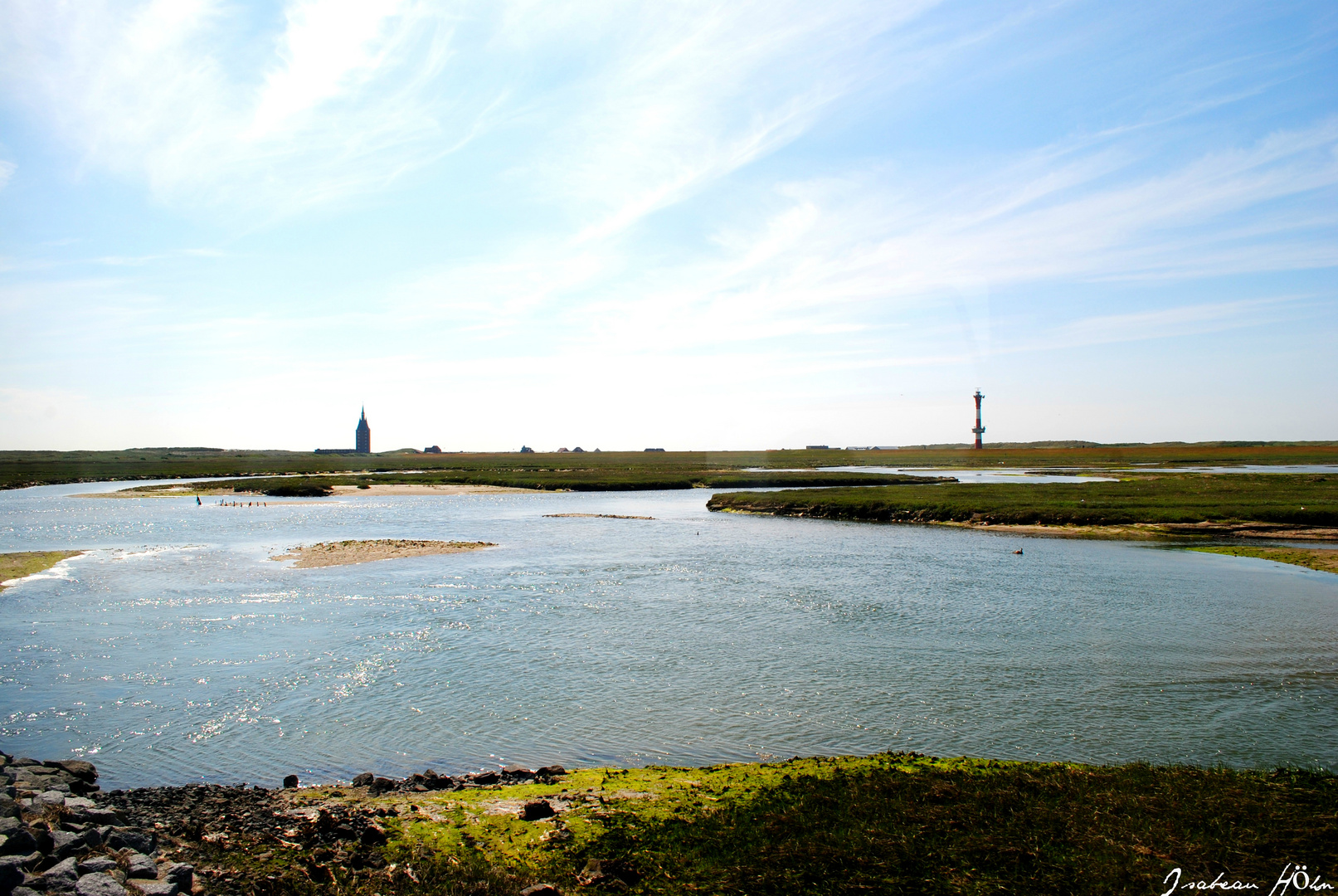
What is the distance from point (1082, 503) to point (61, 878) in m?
57.0

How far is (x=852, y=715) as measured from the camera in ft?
48.5

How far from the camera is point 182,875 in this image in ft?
26.4

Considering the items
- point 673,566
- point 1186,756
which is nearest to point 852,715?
point 1186,756

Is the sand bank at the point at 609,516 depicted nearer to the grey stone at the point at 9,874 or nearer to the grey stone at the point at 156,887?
the grey stone at the point at 156,887

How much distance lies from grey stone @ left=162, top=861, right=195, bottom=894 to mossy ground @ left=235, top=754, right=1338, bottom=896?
2.43 ft

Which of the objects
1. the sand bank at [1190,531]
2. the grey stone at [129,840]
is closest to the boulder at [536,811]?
the grey stone at [129,840]

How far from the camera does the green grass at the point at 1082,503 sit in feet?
148

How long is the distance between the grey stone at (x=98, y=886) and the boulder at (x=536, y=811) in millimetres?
4389

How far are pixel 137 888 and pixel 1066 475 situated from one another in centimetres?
11295

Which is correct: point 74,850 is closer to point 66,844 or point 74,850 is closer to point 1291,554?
point 66,844

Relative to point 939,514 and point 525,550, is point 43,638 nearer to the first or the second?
point 525,550

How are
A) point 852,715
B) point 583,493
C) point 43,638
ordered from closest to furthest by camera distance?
point 852,715 < point 43,638 < point 583,493

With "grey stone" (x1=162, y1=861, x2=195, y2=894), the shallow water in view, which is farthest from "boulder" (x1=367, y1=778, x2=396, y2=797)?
"grey stone" (x1=162, y1=861, x2=195, y2=894)

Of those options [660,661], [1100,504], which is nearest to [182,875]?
[660,661]
